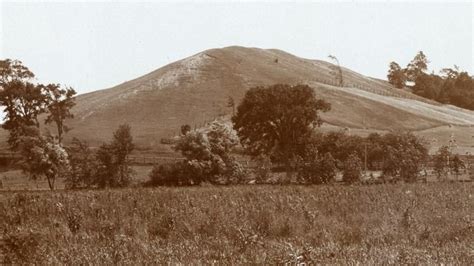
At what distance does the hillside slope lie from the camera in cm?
12412

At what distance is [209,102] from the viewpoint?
446ft

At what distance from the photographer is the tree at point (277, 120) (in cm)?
8169

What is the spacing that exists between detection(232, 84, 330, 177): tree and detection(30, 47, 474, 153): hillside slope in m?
26.2

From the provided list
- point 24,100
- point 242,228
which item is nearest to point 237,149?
point 24,100

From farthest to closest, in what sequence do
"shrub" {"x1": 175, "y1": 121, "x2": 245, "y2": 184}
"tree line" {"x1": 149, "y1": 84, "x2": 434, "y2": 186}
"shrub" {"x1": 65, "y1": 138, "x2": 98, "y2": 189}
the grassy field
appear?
"tree line" {"x1": 149, "y1": 84, "x2": 434, "y2": 186}
"shrub" {"x1": 175, "y1": 121, "x2": 245, "y2": 184}
"shrub" {"x1": 65, "y1": 138, "x2": 98, "y2": 189}
the grassy field

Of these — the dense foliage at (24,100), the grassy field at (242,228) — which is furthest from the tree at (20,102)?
the grassy field at (242,228)

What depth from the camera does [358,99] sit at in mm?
154375

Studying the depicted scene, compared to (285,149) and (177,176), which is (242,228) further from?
(285,149)

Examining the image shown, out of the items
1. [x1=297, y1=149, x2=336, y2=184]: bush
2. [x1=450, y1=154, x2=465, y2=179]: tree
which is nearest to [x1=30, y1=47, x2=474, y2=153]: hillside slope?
[x1=297, y1=149, x2=336, y2=184]: bush

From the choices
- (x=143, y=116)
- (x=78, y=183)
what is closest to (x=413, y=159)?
(x=78, y=183)

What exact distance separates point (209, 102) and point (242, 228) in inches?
4748

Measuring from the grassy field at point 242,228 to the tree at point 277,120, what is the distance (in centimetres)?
5479

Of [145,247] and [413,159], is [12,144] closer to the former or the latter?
[413,159]

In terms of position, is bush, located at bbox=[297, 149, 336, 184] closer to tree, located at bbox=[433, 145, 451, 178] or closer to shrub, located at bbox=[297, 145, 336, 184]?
shrub, located at bbox=[297, 145, 336, 184]
